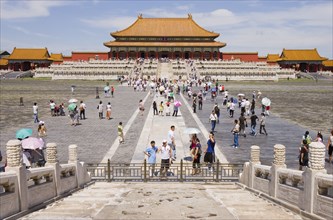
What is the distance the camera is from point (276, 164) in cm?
948

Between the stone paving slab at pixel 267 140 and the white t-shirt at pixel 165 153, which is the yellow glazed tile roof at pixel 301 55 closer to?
the stone paving slab at pixel 267 140

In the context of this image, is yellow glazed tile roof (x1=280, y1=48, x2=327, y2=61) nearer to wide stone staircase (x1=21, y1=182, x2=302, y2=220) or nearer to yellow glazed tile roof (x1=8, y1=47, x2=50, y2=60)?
yellow glazed tile roof (x1=8, y1=47, x2=50, y2=60)

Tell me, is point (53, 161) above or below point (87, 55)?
below

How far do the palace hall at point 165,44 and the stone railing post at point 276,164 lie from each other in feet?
278

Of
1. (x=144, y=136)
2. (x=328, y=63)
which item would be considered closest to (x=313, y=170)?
(x=144, y=136)

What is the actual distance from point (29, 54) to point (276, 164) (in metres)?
98.4

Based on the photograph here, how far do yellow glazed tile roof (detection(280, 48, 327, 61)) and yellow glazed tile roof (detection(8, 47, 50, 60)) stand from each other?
211 ft

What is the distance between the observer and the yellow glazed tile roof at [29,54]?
314ft

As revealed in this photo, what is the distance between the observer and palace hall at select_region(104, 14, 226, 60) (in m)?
93.4

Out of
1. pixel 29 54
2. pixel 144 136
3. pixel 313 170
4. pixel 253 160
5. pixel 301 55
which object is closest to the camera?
pixel 313 170

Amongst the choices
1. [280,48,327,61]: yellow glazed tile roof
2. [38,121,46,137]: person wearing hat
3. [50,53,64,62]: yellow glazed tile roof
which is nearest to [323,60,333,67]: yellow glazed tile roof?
[280,48,327,61]: yellow glazed tile roof

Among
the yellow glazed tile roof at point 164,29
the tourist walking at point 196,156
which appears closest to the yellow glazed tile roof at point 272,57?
the yellow glazed tile roof at point 164,29

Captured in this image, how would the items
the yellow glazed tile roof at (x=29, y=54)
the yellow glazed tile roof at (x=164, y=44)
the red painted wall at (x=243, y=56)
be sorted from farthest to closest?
the red painted wall at (x=243, y=56)
the yellow glazed tile roof at (x=29, y=54)
the yellow glazed tile roof at (x=164, y=44)

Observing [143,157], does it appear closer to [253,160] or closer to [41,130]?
[253,160]
